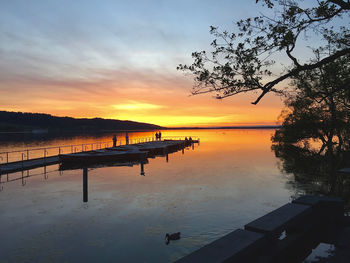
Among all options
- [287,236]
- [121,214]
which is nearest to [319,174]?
[121,214]

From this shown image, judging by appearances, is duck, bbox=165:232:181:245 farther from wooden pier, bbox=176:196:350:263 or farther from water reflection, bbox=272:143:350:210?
water reflection, bbox=272:143:350:210

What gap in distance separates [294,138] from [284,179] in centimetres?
539

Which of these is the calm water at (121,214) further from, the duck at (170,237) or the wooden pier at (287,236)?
the wooden pier at (287,236)

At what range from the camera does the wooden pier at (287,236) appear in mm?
5086

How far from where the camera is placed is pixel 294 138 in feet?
100

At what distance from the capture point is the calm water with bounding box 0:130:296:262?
37.1 feet

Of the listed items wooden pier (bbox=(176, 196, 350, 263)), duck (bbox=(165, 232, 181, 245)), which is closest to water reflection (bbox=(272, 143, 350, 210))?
wooden pier (bbox=(176, 196, 350, 263))

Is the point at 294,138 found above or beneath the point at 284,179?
above

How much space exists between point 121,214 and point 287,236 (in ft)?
36.1

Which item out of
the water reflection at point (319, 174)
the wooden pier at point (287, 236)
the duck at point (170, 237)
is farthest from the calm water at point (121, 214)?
the wooden pier at point (287, 236)

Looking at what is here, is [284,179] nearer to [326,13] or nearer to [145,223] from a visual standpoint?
[145,223]

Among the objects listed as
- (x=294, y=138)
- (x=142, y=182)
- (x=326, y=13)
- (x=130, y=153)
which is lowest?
(x=142, y=182)

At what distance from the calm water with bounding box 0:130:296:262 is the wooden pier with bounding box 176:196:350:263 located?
190 inches

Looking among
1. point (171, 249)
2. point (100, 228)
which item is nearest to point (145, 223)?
point (100, 228)
